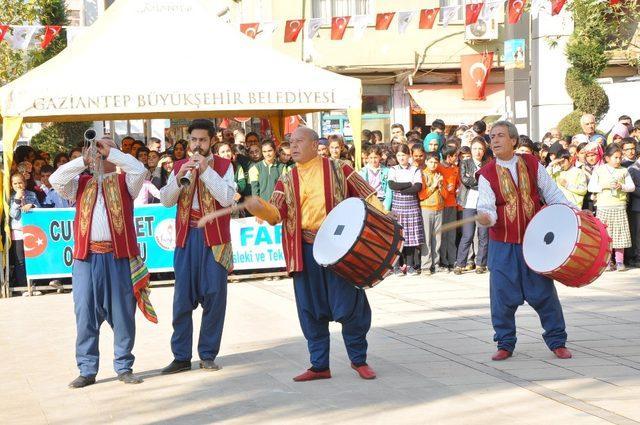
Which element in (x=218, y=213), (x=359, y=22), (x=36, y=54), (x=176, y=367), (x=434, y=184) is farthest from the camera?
(x=36, y=54)

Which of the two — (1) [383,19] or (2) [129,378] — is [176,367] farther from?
(1) [383,19]

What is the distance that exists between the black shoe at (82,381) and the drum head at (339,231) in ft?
6.17

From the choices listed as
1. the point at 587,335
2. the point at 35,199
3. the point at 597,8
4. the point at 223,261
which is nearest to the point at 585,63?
the point at 597,8

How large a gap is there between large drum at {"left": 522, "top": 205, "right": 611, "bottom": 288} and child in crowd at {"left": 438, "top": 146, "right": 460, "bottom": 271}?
631cm

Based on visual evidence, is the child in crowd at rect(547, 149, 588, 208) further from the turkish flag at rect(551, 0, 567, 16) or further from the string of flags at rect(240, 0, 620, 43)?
the string of flags at rect(240, 0, 620, 43)

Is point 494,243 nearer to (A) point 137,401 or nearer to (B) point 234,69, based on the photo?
(A) point 137,401

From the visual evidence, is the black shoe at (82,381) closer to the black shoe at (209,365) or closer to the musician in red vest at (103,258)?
the musician in red vest at (103,258)

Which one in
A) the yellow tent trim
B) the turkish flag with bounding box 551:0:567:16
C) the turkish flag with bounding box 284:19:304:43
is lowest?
the yellow tent trim

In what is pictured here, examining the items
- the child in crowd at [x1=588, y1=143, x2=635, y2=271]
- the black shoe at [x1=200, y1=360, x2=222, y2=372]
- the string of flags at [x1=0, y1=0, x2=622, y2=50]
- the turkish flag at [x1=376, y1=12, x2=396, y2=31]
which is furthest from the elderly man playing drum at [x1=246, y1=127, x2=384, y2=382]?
the turkish flag at [x1=376, y1=12, x2=396, y2=31]

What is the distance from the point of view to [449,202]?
48.9ft

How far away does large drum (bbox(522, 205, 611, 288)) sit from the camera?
8.28 metres

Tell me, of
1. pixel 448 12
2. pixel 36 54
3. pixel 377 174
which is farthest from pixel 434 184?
pixel 36 54

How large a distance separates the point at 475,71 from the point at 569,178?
14496mm

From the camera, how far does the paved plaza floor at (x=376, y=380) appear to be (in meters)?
6.96
